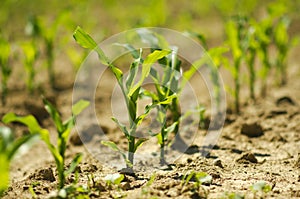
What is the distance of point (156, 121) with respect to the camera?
310cm

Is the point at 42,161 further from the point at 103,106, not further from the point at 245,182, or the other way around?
the point at 245,182

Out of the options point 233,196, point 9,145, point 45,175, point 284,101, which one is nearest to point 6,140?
point 9,145

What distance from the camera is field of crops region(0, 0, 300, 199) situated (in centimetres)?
192

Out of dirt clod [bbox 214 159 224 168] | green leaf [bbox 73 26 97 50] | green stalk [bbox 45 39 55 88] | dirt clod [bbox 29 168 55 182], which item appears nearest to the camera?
green leaf [bbox 73 26 97 50]

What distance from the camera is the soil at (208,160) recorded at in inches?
76.8

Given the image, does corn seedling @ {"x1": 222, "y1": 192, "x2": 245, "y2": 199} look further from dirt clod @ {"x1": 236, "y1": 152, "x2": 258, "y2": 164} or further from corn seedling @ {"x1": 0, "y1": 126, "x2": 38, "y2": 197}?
corn seedling @ {"x1": 0, "y1": 126, "x2": 38, "y2": 197}

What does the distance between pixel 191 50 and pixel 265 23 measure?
5.66 ft

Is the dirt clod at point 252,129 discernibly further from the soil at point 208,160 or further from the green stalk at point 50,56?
the green stalk at point 50,56

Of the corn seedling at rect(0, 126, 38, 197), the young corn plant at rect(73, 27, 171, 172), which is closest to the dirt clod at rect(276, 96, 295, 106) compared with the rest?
the young corn plant at rect(73, 27, 171, 172)

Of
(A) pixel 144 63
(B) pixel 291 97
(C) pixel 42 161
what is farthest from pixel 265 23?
(C) pixel 42 161

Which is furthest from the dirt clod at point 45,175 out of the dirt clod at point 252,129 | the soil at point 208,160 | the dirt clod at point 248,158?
the dirt clod at point 252,129

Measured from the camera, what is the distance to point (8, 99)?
3.88 m

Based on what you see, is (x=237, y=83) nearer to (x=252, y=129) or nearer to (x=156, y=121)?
(x=252, y=129)

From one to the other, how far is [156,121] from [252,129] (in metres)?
0.71
